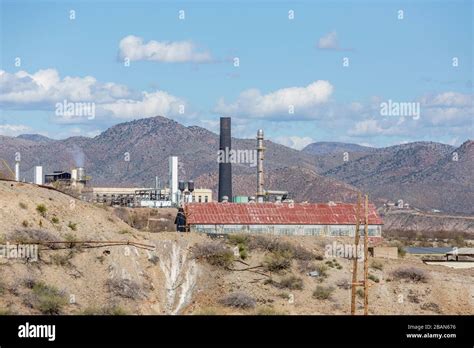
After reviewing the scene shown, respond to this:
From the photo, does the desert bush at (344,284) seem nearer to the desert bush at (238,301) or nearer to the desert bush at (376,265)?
the desert bush at (376,265)

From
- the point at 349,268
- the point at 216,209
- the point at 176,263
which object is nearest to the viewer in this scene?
the point at 176,263

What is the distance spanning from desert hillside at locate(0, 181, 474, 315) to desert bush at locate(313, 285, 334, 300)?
2.5 inches

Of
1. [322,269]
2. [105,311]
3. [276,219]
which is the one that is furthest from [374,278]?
[105,311]

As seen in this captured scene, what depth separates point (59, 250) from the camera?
47.1m

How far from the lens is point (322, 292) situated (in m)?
50.0

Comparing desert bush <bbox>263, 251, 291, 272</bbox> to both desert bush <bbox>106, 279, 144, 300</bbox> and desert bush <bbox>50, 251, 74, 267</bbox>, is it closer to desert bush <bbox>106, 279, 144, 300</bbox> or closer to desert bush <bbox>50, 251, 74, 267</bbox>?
desert bush <bbox>106, 279, 144, 300</bbox>

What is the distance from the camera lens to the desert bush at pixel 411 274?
54688mm

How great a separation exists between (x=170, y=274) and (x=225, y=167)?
151 ft

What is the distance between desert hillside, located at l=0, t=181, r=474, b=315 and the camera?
4388 centimetres

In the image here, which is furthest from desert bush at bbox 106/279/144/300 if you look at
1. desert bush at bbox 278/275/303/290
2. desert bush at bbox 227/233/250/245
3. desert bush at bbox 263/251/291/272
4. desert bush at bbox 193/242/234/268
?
desert bush at bbox 227/233/250/245

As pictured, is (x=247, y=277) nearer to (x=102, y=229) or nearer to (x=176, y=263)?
(x=176, y=263)
